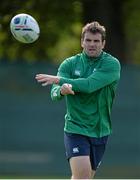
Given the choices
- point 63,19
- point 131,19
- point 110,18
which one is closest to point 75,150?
point 110,18

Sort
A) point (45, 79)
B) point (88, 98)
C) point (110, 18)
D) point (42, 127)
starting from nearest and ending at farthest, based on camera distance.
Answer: point (45, 79), point (88, 98), point (42, 127), point (110, 18)

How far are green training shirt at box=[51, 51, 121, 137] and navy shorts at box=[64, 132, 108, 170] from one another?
6 centimetres

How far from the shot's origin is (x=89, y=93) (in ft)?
28.5

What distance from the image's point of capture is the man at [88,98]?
8602mm

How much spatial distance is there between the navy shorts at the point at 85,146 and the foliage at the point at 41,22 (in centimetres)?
1205

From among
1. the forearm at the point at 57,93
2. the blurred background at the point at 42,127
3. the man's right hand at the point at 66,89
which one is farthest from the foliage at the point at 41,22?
the man's right hand at the point at 66,89

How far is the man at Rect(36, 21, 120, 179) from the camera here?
28.2ft

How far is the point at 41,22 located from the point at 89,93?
43.8 ft

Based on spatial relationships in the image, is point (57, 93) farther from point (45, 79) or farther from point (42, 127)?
point (42, 127)

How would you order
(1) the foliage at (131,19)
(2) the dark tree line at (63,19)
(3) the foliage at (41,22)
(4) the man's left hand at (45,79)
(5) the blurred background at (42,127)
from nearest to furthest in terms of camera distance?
(4) the man's left hand at (45,79) < (5) the blurred background at (42,127) < (3) the foliage at (41,22) < (2) the dark tree line at (63,19) < (1) the foliage at (131,19)

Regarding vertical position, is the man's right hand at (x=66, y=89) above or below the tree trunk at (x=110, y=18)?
above

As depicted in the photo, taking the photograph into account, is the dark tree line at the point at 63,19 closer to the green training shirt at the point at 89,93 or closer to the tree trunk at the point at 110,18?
the tree trunk at the point at 110,18

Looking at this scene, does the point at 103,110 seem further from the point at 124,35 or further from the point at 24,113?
the point at 124,35

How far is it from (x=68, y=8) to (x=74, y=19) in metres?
1.44
